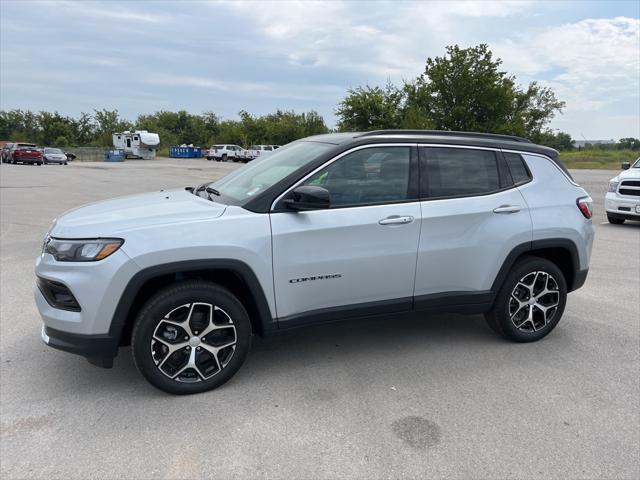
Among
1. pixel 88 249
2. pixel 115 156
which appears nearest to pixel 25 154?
pixel 115 156

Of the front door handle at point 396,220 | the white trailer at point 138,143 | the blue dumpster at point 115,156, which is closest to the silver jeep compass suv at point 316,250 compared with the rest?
the front door handle at point 396,220

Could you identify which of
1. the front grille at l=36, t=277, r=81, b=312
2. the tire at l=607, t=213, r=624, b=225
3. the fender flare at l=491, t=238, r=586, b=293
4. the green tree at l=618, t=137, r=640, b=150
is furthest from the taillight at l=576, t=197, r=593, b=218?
the green tree at l=618, t=137, r=640, b=150

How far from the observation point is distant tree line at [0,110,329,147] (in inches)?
2689

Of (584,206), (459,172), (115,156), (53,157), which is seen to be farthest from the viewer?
(115,156)

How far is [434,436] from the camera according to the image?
116 inches

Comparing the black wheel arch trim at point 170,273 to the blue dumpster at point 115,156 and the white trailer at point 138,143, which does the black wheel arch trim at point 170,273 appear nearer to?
the blue dumpster at point 115,156

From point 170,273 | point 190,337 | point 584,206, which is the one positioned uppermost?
point 584,206

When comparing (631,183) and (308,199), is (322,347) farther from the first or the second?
(631,183)

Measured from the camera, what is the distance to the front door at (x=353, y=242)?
3443 mm

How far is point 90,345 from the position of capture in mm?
3117

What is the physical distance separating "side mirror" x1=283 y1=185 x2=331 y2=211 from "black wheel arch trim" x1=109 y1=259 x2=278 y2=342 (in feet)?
1.75

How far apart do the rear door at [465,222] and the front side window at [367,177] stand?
192mm

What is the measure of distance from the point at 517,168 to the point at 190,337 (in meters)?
3.05

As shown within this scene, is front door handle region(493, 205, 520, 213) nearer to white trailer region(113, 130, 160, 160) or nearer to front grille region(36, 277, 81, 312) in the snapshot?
front grille region(36, 277, 81, 312)
